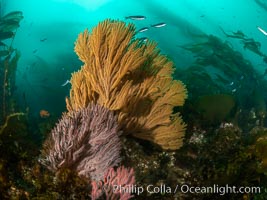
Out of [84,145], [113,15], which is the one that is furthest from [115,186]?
[113,15]

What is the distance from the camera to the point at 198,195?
167 inches

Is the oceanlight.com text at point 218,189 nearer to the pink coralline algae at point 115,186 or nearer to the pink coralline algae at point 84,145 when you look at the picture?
the pink coralline algae at point 115,186

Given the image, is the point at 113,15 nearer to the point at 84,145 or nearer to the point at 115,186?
the point at 84,145

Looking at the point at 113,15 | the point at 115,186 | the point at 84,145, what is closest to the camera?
the point at 115,186

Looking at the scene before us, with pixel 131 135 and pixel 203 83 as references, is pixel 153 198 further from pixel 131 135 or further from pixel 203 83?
pixel 203 83

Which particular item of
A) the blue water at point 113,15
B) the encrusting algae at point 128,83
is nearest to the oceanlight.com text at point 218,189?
the encrusting algae at point 128,83

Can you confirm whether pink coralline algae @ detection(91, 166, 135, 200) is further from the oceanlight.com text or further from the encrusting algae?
the encrusting algae

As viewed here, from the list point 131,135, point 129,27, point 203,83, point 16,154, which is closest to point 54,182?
point 16,154

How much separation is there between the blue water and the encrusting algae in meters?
19.2

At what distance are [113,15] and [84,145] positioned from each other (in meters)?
68.4

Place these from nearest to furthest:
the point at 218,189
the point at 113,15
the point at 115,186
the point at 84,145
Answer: the point at 115,186 < the point at 84,145 < the point at 218,189 < the point at 113,15

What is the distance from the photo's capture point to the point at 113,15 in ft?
225

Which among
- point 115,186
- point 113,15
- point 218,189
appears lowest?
point 113,15

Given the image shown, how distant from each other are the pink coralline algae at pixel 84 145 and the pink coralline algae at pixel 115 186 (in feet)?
0.98
